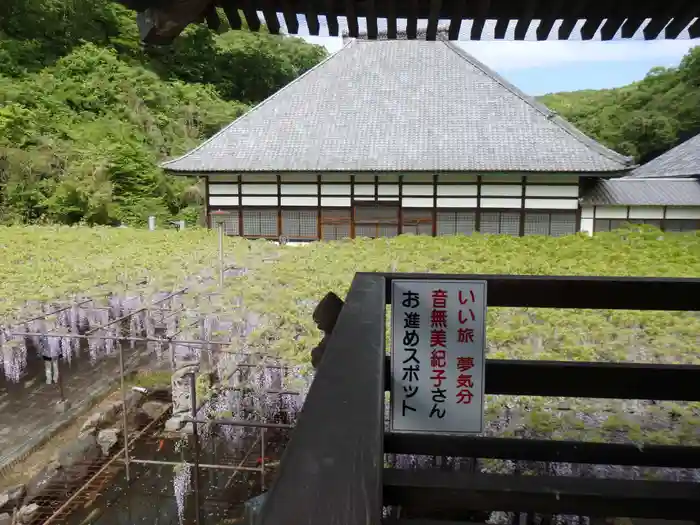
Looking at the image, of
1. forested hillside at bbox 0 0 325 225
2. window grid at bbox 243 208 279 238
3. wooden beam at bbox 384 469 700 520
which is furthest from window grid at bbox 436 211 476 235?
wooden beam at bbox 384 469 700 520

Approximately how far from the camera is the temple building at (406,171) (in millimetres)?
A: 10375

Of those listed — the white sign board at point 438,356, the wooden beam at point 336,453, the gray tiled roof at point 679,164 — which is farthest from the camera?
the gray tiled roof at point 679,164

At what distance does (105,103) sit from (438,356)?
792 inches

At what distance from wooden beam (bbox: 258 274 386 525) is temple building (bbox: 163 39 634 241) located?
9.74m

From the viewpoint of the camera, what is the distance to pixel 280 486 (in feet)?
1.55

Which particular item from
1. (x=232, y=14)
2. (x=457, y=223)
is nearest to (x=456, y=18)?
(x=232, y=14)

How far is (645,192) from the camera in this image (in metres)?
11.7

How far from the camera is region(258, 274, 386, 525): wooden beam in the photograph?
45cm

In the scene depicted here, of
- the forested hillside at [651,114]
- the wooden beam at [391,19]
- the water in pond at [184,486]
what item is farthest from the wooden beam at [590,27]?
the forested hillside at [651,114]

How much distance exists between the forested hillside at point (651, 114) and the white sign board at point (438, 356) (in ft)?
88.3

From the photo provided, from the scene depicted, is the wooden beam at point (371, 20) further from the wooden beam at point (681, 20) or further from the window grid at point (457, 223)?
the window grid at point (457, 223)

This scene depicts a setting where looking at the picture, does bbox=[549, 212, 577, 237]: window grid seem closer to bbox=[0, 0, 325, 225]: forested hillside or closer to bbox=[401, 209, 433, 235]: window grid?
bbox=[401, 209, 433, 235]: window grid

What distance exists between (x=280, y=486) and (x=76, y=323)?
6.87m

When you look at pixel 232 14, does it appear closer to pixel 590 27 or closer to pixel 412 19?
pixel 412 19
